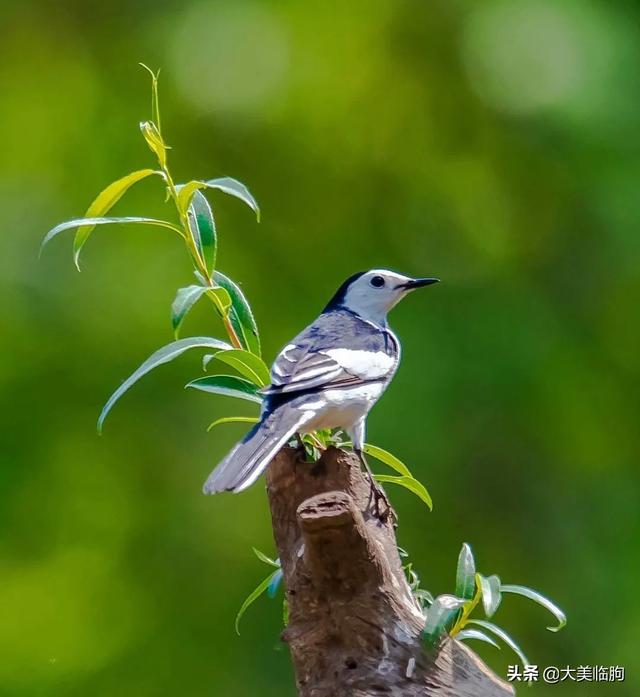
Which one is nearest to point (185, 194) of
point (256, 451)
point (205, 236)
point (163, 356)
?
point (205, 236)

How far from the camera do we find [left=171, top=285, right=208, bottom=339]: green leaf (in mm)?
2531

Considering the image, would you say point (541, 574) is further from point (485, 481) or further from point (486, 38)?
point (486, 38)

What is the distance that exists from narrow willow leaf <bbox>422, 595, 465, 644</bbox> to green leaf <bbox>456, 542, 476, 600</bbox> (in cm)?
8

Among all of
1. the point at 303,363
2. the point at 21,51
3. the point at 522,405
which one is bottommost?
the point at 522,405

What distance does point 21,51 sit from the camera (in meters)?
6.30

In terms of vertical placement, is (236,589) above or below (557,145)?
below

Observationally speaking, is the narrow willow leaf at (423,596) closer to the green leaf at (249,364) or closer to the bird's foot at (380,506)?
the bird's foot at (380,506)

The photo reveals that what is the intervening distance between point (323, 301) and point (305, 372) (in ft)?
8.71

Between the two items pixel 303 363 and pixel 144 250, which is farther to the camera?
pixel 144 250

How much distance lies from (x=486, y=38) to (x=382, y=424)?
2087 mm

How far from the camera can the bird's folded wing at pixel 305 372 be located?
2656 mm

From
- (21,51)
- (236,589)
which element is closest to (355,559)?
(236,589)

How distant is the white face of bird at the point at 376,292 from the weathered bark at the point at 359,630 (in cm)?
114

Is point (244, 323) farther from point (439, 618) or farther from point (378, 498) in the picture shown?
point (439, 618)
